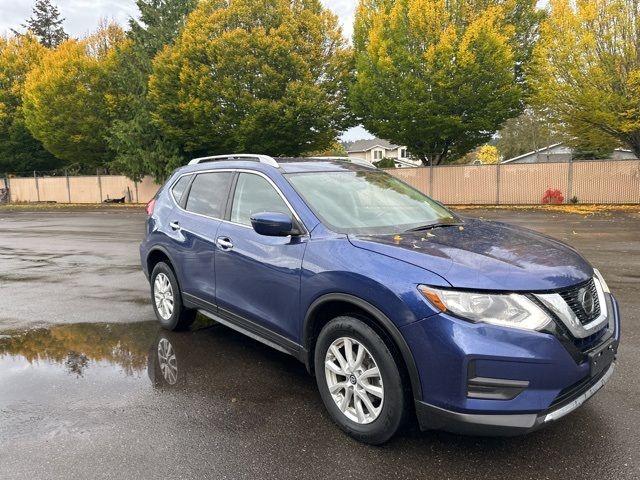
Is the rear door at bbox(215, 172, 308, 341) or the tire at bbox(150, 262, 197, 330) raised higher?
the rear door at bbox(215, 172, 308, 341)

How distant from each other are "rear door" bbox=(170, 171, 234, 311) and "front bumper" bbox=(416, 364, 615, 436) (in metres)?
2.37

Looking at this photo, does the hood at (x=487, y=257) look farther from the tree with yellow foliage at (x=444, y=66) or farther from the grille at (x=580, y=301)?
the tree with yellow foliage at (x=444, y=66)

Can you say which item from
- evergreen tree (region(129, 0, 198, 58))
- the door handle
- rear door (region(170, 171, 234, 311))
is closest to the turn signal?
the door handle

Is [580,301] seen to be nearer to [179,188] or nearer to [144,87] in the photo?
[179,188]

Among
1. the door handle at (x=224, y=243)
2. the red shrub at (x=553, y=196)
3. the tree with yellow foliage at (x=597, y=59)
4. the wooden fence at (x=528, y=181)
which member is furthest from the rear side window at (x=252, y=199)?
the wooden fence at (x=528, y=181)

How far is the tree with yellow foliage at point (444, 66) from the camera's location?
2288cm

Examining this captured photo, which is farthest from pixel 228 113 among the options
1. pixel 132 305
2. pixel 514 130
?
pixel 514 130

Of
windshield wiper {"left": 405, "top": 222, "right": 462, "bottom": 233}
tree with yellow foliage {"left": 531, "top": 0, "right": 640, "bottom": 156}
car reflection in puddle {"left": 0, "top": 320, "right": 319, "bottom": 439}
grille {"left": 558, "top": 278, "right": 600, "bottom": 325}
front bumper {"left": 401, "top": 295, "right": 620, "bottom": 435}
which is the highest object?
tree with yellow foliage {"left": 531, "top": 0, "right": 640, "bottom": 156}

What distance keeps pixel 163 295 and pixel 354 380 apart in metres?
2.98

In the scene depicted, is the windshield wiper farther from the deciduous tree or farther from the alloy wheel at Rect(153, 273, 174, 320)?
the deciduous tree

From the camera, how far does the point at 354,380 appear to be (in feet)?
10.3

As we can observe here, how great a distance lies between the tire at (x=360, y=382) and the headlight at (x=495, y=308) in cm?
50

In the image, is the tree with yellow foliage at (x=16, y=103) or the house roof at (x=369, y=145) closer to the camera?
the tree with yellow foliage at (x=16, y=103)

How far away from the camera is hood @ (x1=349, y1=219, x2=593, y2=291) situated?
8.97ft
